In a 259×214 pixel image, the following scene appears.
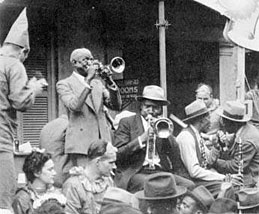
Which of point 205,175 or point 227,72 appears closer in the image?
point 205,175

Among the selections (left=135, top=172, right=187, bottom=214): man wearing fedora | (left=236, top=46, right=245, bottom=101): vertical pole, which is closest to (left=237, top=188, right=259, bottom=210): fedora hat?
(left=135, top=172, right=187, bottom=214): man wearing fedora

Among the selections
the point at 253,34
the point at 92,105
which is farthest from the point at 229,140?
the point at 253,34

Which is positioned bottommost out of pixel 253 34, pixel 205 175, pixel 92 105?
pixel 205 175

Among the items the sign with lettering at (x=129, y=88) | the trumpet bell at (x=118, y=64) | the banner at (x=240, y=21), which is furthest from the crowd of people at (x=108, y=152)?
the sign with lettering at (x=129, y=88)

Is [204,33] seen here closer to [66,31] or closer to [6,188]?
[66,31]

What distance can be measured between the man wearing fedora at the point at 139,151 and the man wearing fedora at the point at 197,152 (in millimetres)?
97

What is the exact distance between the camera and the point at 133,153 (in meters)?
6.72

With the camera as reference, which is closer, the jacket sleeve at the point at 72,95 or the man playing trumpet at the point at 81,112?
the jacket sleeve at the point at 72,95

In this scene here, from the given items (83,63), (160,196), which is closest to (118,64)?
(83,63)

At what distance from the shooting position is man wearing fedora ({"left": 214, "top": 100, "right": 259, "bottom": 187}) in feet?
23.4

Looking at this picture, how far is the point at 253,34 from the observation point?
29.9 feet

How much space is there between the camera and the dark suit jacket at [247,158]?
7133 millimetres

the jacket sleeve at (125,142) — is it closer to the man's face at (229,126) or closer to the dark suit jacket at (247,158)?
the dark suit jacket at (247,158)

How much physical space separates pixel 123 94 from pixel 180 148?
3053 millimetres
